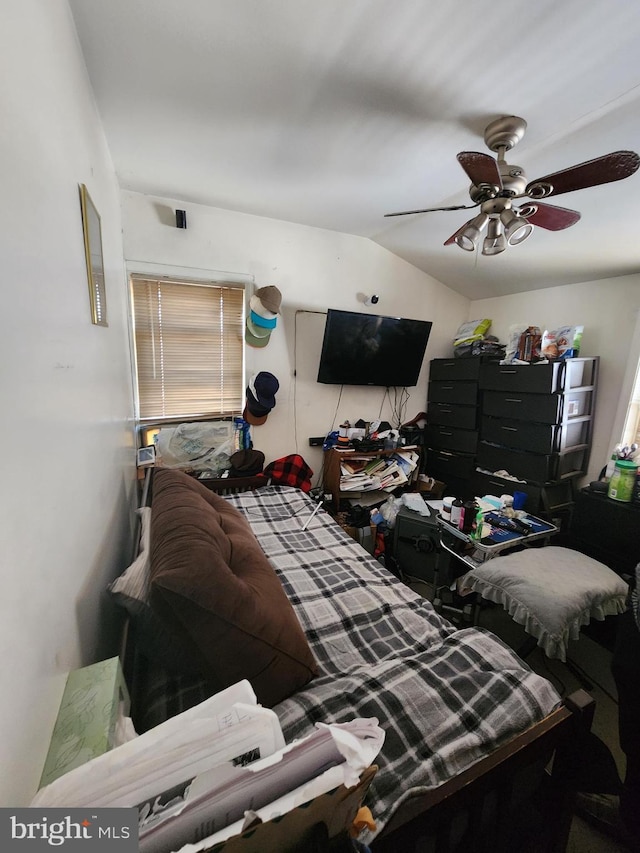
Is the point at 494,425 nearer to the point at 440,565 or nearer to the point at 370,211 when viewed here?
the point at 440,565

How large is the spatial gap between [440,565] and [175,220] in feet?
9.73

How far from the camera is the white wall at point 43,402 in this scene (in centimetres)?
48

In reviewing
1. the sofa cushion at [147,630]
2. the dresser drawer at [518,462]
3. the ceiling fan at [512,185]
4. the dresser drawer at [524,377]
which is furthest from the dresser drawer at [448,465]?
the sofa cushion at [147,630]

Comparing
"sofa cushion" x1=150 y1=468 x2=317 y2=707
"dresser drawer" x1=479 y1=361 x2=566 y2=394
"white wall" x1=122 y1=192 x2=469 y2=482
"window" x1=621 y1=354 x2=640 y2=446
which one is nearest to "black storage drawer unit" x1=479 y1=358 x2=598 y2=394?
"dresser drawer" x1=479 y1=361 x2=566 y2=394

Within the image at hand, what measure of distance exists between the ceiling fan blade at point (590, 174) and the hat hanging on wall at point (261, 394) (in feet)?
6.38

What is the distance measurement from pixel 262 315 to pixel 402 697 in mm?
2400

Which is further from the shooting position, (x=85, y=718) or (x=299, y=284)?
(x=299, y=284)

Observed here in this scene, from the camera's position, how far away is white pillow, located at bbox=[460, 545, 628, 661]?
1433mm

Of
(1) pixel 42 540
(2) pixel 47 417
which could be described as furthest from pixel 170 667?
(2) pixel 47 417

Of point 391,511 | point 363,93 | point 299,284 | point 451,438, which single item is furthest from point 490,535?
point 299,284

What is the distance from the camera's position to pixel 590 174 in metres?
1.22

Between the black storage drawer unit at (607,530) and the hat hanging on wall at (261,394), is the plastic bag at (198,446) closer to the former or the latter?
the hat hanging on wall at (261,394)

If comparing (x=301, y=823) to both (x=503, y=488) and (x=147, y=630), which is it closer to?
(x=147, y=630)

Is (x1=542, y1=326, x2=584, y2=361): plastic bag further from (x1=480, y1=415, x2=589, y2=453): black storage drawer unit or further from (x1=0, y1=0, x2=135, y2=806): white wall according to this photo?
(x1=0, y1=0, x2=135, y2=806): white wall
